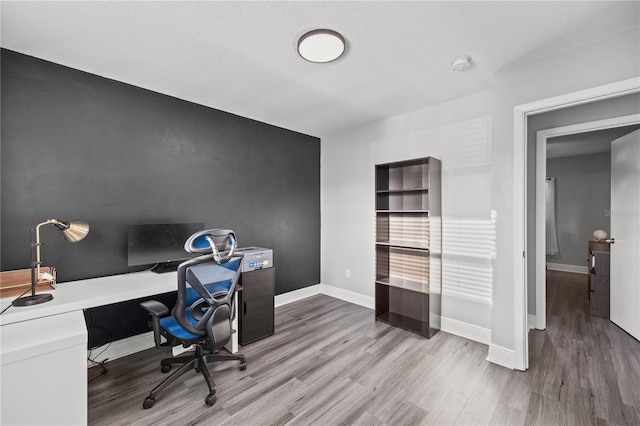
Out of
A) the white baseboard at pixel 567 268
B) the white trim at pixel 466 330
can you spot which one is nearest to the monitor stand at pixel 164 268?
the white trim at pixel 466 330

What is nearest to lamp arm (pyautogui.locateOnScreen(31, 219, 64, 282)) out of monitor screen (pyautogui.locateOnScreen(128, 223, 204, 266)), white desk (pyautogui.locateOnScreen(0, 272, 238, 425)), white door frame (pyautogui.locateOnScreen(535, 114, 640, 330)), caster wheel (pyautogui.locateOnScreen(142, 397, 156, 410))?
white desk (pyautogui.locateOnScreen(0, 272, 238, 425))

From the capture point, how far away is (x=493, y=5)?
167 centimetres

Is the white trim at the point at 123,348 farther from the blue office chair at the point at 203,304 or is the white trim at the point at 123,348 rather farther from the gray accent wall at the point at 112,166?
the blue office chair at the point at 203,304

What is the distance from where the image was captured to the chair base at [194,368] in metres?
1.93

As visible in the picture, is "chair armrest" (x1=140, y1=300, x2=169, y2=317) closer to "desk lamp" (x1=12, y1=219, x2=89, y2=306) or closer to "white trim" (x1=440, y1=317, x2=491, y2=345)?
"desk lamp" (x1=12, y1=219, x2=89, y2=306)

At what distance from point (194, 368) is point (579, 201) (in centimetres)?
754

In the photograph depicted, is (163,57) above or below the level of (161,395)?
above

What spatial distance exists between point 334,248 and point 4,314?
3491 millimetres

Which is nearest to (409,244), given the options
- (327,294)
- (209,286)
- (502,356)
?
(502,356)

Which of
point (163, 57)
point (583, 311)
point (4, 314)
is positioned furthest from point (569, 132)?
point (4, 314)

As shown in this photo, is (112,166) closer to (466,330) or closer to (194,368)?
(194,368)

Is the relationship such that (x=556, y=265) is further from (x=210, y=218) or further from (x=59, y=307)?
(x=59, y=307)

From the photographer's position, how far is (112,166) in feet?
8.49

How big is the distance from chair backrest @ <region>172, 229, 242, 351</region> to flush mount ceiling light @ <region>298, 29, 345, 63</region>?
1.48m
